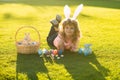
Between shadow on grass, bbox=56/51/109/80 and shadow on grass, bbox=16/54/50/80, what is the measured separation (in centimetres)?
41

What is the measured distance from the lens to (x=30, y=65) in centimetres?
690

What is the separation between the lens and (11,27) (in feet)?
38.9

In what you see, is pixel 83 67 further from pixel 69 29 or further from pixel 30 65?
pixel 69 29

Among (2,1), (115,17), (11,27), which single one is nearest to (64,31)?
(11,27)

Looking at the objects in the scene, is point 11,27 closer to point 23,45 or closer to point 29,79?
point 23,45

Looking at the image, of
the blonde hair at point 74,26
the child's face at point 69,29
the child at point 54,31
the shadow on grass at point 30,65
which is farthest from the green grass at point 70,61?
the child's face at point 69,29

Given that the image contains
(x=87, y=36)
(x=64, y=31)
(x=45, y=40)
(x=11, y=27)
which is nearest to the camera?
(x=64, y=31)

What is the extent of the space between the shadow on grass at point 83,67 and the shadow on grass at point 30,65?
1.36 feet

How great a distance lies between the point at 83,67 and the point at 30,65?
3.26 ft

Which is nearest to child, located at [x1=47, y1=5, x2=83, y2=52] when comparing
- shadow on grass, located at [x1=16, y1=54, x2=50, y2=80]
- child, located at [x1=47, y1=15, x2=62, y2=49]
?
child, located at [x1=47, y1=15, x2=62, y2=49]

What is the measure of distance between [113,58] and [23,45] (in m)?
1.87

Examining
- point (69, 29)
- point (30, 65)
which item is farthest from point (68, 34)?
point (30, 65)

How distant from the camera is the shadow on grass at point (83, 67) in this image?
6309mm

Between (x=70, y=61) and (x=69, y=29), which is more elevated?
(x=69, y=29)
